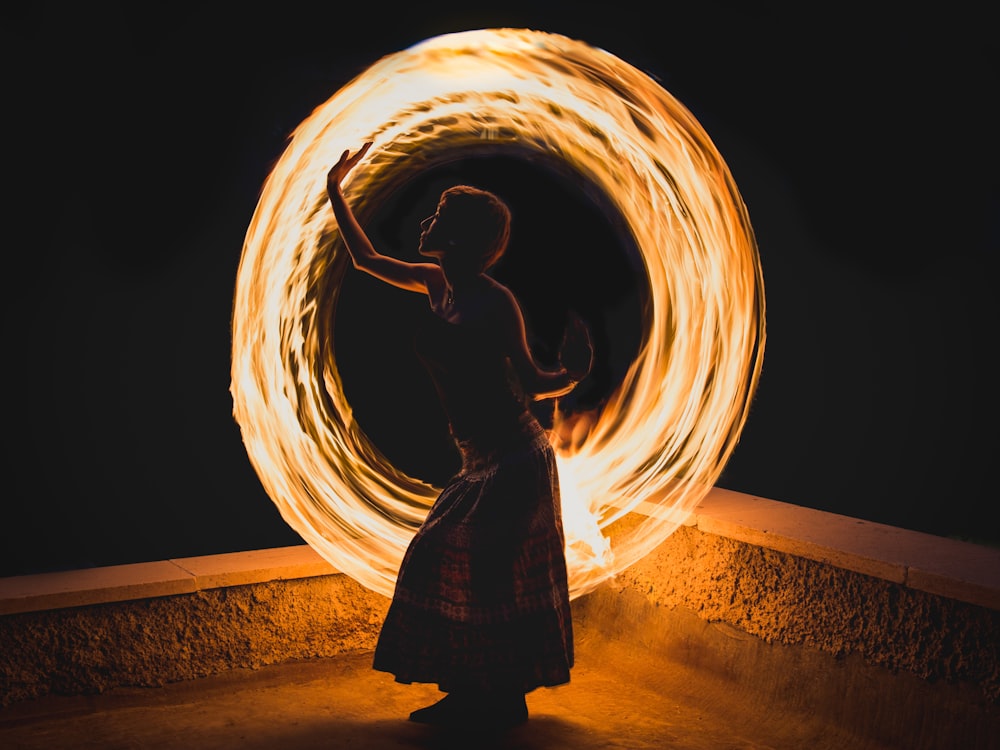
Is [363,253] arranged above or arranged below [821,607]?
above

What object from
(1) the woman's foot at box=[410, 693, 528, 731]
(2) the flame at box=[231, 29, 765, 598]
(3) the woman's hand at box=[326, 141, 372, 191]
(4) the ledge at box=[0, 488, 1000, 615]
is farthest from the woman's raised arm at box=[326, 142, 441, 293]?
(1) the woman's foot at box=[410, 693, 528, 731]

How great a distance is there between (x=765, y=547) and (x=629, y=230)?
Result: 5.72 feet

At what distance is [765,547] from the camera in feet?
14.7

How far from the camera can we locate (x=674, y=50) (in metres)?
5.64

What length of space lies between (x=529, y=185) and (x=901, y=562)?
2896mm

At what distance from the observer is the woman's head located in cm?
385

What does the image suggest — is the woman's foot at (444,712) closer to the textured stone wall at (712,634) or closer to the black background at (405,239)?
the textured stone wall at (712,634)

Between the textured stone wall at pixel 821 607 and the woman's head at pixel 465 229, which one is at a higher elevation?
the woman's head at pixel 465 229

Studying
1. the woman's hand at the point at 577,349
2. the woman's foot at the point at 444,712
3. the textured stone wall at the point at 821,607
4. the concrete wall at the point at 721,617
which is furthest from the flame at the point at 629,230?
the woman's hand at the point at 577,349

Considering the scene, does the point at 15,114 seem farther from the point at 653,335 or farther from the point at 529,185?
the point at 653,335

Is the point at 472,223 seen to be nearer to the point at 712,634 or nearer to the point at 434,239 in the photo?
the point at 434,239

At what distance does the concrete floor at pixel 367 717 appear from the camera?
13.0 ft

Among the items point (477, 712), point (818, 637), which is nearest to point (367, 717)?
point (477, 712)

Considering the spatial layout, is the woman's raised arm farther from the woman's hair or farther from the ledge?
the ledge
